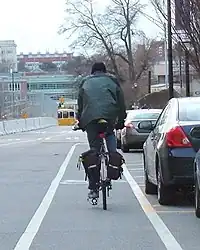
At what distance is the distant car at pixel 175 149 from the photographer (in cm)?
1120

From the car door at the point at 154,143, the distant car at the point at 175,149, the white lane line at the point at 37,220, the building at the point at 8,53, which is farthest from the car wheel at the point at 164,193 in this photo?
the building at the point at 8,53

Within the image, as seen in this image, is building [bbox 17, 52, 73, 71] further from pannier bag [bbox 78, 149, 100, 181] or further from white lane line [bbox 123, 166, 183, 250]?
pannier bag [bbox 78, 149, 100, 181]

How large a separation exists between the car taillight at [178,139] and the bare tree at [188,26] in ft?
47.1

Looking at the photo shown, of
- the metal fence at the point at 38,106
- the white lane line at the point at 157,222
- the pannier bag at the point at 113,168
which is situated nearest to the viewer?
the white lane line at the point at 157,222

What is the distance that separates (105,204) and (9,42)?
495ft

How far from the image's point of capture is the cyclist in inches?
442

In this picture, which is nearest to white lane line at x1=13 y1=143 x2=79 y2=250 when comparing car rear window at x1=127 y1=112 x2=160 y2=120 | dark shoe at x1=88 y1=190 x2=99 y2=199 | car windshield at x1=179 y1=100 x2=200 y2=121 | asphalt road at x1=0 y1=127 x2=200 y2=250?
asphalt road at x1=0 y1=127 x2=200 y2=250

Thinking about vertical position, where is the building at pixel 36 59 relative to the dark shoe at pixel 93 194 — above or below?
above

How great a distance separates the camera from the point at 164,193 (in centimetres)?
1169

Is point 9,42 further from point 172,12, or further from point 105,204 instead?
point 105,204

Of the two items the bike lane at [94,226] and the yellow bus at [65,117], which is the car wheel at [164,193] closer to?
the bike lane at [94,226]

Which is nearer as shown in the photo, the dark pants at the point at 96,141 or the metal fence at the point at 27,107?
the dark pants at the point at 96,141

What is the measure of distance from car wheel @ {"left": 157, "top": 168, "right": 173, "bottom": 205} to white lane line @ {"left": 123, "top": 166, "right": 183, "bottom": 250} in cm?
20

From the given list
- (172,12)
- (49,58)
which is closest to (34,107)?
(172,12)
